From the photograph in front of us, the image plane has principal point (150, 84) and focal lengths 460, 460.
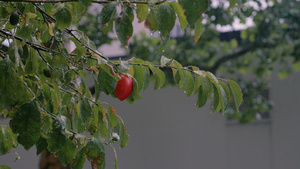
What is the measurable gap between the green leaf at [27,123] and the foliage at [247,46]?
7.66ft

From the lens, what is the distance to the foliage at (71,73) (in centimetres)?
58

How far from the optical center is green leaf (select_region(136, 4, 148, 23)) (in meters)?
0.61

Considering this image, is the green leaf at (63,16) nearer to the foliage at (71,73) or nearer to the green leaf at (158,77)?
the foliage at (71,73)

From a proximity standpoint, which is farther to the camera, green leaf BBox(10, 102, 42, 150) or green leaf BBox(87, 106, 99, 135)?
green leaf BBox(87, 106, 99, 135)

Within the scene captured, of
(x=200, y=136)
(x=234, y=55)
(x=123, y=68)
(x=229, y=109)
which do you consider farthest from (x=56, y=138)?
(x=200, y=136)

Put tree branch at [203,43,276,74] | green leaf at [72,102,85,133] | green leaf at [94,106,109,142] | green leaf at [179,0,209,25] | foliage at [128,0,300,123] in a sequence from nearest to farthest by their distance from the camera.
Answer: green leaf at [179,0,209,25], green leaf at [94,106,109,142], green leaf at [72,102,85,133], foliage at [128,0,300,123], tree branch at [203,43,276,74]

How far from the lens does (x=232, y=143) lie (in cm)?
459

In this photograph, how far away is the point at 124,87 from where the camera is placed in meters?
0.73

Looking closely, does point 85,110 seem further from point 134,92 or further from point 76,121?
point 76,121

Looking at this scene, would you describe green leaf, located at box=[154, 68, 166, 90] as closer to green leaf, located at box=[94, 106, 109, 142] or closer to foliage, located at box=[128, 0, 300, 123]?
green leaf, located at box=[94, 106, 109, 142]

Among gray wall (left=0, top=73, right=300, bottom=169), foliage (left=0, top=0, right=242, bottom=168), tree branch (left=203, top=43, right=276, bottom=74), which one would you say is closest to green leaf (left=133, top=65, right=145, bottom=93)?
foliage (left=0, top=0, right=242, bottom=168)

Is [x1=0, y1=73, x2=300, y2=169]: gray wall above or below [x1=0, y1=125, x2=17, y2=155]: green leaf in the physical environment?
above

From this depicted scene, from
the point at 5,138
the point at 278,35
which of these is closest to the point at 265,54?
the point at 278,35

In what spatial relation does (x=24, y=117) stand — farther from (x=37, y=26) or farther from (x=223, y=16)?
(x=223, y=16)
